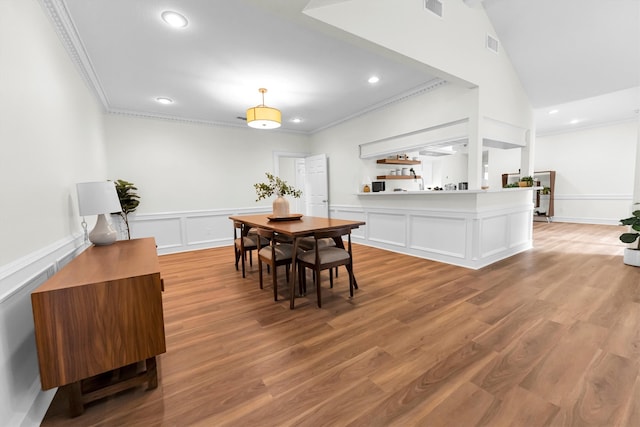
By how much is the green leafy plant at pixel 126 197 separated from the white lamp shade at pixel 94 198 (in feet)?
8.91

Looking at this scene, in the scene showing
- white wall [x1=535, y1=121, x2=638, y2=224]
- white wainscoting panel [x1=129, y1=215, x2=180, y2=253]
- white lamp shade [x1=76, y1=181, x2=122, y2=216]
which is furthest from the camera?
white wall [x1=535, y1=121, x2=638, y2=224]

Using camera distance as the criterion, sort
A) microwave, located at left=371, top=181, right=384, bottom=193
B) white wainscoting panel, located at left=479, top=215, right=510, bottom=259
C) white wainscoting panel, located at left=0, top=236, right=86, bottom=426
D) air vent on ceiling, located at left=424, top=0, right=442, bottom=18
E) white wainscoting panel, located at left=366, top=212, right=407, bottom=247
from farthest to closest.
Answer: microwave, located at left=371, top=181, right=384, bottom=193 < white wainscoting panel, located at left=366, top=212, right=407, bottom=247 < white wainscoting panel, located at left=479, top=215, right=510, bottom=259 < air vent on ceiling, located at left=424, top=0, right=442, bottom=18 < white wainscoting panel, located at left=0, top=236, right=86, bottom=426

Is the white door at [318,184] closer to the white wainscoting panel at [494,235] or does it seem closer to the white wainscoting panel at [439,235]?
the white wainscoting panel at [439,235]

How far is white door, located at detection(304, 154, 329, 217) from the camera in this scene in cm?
595

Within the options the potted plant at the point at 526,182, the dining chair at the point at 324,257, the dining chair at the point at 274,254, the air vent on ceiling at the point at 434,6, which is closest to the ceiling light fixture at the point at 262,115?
the dining chair at the point at 274,254

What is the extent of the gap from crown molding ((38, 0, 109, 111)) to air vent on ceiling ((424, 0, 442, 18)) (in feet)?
10.4

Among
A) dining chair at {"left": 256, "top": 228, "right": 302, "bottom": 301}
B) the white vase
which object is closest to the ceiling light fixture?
the white vase

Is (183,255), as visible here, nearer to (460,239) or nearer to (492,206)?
(460,239)

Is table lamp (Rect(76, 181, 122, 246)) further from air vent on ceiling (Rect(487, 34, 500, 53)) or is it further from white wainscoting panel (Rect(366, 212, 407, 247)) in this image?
air vent on ceiling (Rect(487, 34, 500, 53))

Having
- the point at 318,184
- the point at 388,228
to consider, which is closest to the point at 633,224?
the point at 388,228

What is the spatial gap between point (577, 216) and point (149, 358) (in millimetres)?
10188

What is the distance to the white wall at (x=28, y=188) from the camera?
1209 mm

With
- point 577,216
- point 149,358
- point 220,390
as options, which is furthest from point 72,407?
point 577,216

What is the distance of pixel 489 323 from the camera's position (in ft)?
7.08
